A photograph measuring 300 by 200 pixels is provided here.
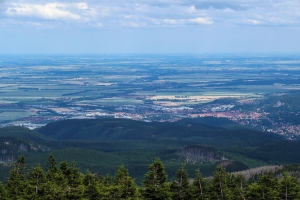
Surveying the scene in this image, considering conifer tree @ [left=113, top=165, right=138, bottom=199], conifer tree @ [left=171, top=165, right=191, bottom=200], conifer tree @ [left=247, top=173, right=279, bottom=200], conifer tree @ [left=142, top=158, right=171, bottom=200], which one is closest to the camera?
conifer tree @ [left=113, top=165, right=138, bottom=199]

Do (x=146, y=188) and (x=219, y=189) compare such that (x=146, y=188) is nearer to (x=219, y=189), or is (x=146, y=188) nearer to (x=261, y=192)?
(x=219, y=189)

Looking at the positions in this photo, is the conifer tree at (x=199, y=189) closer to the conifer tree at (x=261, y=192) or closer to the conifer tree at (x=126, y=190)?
the conifer tree at (x=261, y=192)

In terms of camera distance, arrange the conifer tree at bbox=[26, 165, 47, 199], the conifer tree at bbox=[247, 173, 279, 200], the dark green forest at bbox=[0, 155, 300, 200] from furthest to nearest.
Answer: the conifer tree at bbox=[247, 173, 279, 200] < the conifer tree at bbox=[26, 165, 47, 199] < the dark green forest at bbox=[0, 155, 300, 200]

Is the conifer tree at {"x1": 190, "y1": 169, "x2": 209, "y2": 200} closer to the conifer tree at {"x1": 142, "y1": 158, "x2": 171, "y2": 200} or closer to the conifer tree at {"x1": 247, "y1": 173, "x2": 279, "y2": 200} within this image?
the conifer tree at {"x1": 142, "y1": 158, "x2": 171, "y2": 200}

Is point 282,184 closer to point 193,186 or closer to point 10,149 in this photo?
point 193,186

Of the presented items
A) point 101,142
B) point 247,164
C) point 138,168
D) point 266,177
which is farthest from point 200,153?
point 266,177

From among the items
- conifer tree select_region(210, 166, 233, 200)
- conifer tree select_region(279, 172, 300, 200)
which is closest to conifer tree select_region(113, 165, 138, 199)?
conifer tree select_region(210, 166, 233, 200)

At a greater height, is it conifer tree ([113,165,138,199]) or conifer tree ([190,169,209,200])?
conifer tree ([113,165,138,199])
